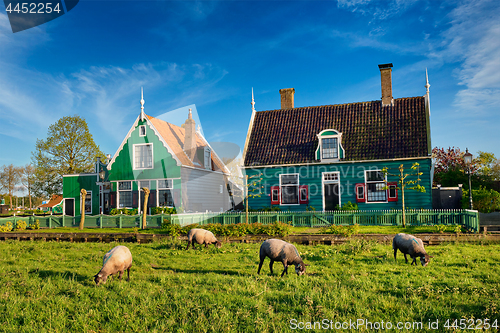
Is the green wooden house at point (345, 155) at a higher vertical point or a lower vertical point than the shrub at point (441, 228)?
higher

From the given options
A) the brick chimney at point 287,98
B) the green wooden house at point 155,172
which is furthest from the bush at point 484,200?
the green wooden house at point 155,172

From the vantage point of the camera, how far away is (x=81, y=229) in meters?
23.0

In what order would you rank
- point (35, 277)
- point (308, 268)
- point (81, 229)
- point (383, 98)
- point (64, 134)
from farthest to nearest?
point (64, 134)
point (383, 98)
point (81, 229)
point (308, 268)
point (35, 277)

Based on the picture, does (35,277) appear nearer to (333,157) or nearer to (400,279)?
(400,279)

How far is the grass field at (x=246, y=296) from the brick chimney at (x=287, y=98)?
19.7 m

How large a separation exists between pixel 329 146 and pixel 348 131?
220 cm

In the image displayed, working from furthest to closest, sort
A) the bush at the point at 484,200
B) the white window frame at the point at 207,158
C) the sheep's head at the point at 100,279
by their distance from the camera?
the white window frame at the point at 207,158 → the bush at the point at 484,200 → the sheep's head at the point at 100,279

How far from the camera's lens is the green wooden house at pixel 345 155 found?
23.4 meters

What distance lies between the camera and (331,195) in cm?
2477

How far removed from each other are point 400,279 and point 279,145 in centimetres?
1822

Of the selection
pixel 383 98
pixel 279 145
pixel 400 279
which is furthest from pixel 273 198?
pixel 400 279

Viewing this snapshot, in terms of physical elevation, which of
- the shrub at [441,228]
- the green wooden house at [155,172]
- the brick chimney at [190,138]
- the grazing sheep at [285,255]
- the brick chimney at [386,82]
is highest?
the brick chimney at [386,82]

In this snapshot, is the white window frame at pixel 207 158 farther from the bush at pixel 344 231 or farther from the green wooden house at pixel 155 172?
the bush at pixel 344 231

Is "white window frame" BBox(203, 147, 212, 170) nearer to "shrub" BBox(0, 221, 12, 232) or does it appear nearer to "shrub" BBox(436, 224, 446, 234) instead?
"shrub" BBox(0, 221, 12, 232)
